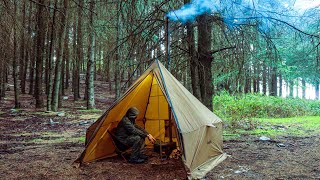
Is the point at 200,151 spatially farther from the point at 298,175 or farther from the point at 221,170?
the point at 298,175

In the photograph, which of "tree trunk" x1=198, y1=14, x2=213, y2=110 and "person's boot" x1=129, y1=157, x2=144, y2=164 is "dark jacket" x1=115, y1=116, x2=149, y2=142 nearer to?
"person's boot" x1=129, y1=157, x2=144, y2=164

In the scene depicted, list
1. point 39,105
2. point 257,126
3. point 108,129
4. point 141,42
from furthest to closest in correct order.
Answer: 1. point 39,105
2. point 257,126
3. point 141,42
4. point 108,129

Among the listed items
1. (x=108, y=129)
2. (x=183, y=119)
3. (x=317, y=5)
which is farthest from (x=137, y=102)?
(x=317, y=5)

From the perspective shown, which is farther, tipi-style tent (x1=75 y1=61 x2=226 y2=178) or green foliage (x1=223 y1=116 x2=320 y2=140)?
green foliage (x1=223 y1=116 x2=320 y2=140)

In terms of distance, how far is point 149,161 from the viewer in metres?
5.98

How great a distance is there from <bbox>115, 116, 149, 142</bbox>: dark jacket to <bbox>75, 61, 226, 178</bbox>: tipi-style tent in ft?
1.05

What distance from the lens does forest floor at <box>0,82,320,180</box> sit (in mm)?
4973

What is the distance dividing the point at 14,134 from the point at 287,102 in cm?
1322

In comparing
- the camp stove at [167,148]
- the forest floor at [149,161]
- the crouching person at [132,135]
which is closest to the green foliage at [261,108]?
the forest floor at [149,161]

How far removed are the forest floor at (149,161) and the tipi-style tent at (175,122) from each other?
258mm

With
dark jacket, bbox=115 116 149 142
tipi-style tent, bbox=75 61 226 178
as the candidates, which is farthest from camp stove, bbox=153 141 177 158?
dark jacket, bbox=115 116 149 142

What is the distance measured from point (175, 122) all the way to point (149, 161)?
4.59 ft

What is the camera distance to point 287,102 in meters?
16.4

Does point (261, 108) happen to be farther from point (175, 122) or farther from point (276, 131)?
point (175, 122)
